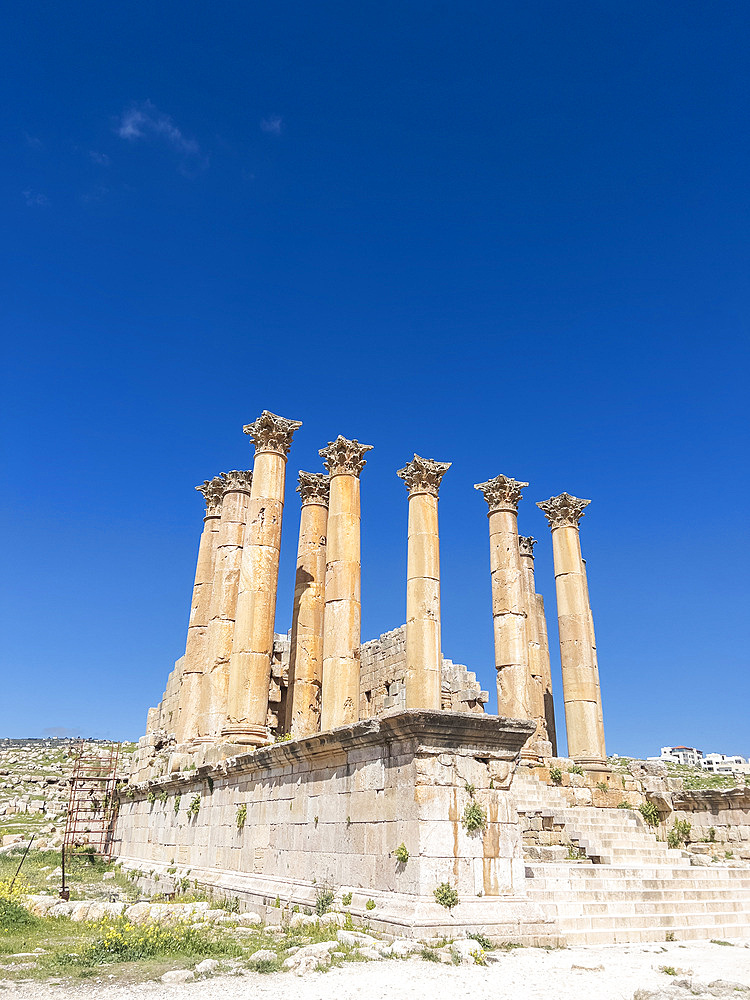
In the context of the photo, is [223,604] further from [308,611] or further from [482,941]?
[482,941]

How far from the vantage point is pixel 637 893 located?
476 inches

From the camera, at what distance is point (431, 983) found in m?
6.93

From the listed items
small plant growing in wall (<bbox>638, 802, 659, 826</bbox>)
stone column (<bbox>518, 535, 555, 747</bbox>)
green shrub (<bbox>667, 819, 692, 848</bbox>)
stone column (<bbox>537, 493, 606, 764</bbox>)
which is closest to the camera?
green shrub (<bbox>667, 819, 692, 848</bbox>)

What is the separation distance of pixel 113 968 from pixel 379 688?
1625 cm

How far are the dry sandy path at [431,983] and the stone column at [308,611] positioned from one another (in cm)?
1298

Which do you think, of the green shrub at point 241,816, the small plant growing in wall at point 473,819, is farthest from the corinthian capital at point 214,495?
the small plant growing in wall at point 473,819

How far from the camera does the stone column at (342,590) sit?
18547 millimetres

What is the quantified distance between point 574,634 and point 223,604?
10.7 meters

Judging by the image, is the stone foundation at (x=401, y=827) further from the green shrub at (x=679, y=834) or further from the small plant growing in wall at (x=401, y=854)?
the green shrub at (x=679, y=834)

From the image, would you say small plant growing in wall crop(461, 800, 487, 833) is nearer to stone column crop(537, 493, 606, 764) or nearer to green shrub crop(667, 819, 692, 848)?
green shrub crop(667, 819, 692, 848)

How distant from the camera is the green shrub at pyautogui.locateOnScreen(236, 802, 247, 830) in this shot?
46.7 ft

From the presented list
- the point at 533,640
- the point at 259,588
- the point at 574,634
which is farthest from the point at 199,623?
the point at 574,634

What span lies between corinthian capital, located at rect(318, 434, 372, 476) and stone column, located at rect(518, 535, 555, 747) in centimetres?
839

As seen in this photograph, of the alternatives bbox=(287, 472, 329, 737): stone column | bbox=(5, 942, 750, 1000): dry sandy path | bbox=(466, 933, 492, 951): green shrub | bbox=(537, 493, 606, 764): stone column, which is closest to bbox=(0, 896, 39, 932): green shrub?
bbox=(5, 942, 750, 1000): dry sandy path
